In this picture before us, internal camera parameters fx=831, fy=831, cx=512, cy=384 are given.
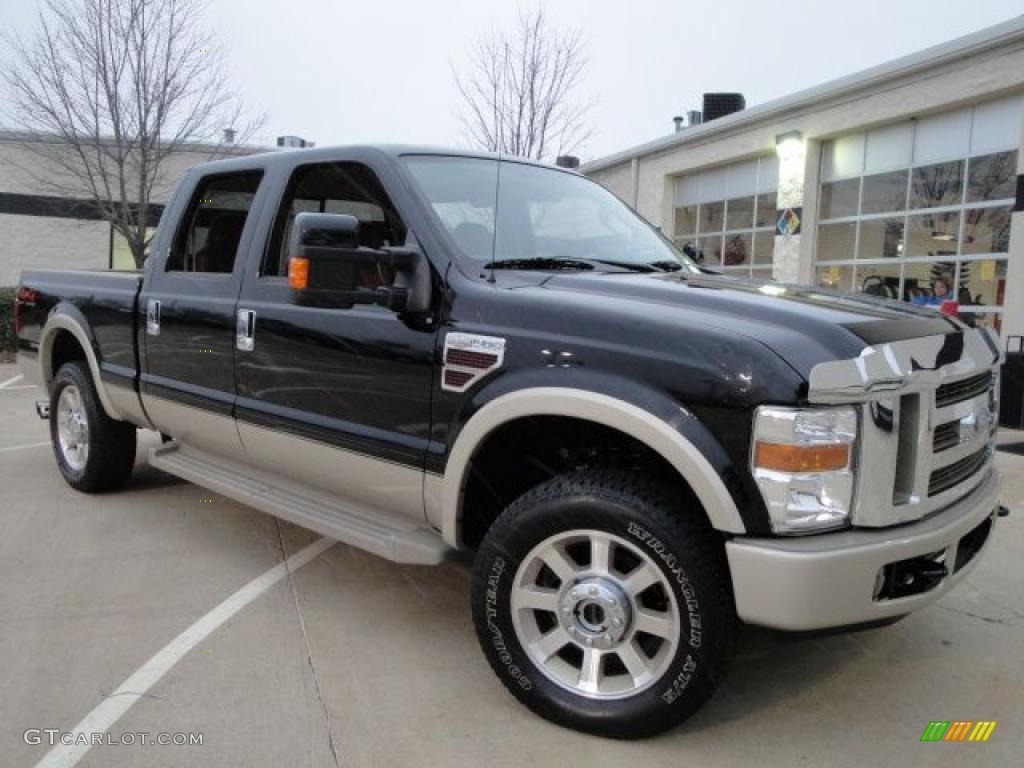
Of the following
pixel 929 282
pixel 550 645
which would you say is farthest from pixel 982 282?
pixel 550 645

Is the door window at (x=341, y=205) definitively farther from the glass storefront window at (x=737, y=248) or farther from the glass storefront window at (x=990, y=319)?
the glass storefront window at (x=737, y=248)

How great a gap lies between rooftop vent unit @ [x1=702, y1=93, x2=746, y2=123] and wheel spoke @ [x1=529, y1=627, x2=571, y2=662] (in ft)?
53.2

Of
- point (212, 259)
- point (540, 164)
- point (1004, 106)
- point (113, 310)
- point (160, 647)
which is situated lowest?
point (160, 647)

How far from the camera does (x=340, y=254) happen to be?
280 centimetres

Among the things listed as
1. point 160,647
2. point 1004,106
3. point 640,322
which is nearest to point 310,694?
point 160,647

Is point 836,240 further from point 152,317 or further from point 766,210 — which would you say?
point 152,317

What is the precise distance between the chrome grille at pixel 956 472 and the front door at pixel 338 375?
164 centimetres

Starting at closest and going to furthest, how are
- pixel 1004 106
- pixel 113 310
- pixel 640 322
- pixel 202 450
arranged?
pixel 640 322
pixel 202 450
pixel 113 310
pixel 1004 106

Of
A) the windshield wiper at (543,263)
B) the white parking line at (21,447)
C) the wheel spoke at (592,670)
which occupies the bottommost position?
the white parking line at (21,447)

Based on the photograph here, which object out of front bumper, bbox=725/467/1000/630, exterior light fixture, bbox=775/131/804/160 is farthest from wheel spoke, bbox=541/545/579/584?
exterior light fixture, bbox=775/131/804/160

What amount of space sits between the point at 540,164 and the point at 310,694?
2.58 metres

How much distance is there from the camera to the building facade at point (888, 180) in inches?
387

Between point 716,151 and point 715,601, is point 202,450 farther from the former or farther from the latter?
point 716,151

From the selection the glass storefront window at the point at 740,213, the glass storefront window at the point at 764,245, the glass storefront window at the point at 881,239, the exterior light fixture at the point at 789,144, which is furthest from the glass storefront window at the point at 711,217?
the glass storefront window at the point at 881,239
